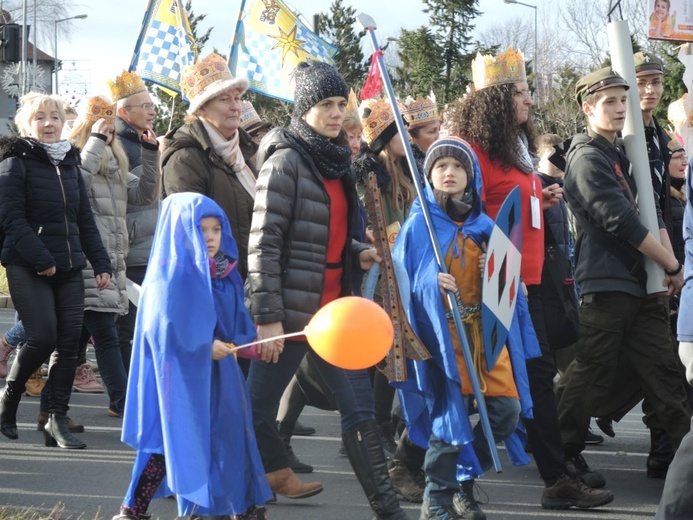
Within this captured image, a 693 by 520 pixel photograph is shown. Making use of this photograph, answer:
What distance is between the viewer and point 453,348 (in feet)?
18.1

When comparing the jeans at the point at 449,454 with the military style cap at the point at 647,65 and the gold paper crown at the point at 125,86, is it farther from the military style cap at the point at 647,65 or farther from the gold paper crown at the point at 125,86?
the gold paper crown at the point at 125,86

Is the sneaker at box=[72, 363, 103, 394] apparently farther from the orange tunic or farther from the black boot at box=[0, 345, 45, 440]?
the orange tunic

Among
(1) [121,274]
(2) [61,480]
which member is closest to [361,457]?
(2) [61,480]

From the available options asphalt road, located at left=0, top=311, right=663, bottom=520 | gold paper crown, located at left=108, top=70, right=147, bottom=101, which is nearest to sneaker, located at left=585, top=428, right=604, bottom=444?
asphalt road, located at left=0, top=311, right=663, bottom=520

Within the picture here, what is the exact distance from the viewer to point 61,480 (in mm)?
6434

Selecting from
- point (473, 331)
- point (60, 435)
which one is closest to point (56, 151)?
point (60, 435)

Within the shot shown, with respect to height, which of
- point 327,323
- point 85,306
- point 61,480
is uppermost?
point 327,323

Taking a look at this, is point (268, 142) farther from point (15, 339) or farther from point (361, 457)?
point (15, 339)

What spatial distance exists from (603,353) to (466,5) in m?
33.3

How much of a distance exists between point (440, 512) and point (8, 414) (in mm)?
3199

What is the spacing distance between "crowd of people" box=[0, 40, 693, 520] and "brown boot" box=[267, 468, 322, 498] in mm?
11

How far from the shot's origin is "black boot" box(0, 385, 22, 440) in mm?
7398

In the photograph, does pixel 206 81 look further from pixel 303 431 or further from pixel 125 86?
pixel 125 86

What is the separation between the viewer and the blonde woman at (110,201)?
8.14 m
